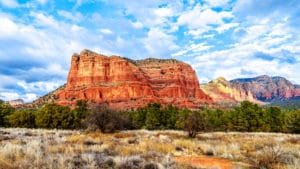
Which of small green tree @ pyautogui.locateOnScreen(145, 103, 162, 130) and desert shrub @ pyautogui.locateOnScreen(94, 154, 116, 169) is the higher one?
small green tree @ pyautogui.locateOnScreen(145, 103, 162, 130)

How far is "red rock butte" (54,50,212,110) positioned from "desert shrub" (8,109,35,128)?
107438 mm

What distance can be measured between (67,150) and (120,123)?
2663 cm

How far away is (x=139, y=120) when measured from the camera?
6056 cm

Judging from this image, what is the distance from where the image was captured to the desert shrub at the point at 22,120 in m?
52.0

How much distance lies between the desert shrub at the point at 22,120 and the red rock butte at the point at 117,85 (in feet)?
352

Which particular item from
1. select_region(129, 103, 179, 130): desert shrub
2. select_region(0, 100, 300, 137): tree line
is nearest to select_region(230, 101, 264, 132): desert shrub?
select_region(0, 100, 300, 137): tree line

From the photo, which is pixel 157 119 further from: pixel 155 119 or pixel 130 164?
pixel 130 164

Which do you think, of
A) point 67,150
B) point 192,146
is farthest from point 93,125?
point 67,150

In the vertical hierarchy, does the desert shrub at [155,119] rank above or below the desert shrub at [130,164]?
above

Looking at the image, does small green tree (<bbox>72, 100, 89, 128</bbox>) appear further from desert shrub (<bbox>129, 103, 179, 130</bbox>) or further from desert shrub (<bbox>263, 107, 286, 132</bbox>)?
desert shrub (<bbox>263, 107, 286, 132</bbox>)

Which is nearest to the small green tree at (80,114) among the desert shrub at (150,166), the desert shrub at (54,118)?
the desert shrub at (54,118)

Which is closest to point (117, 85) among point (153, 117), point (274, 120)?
point (153, 117)

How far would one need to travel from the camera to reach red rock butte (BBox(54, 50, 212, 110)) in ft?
563

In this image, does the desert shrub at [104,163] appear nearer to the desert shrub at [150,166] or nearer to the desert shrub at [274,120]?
the desert shrub at [150,166]
